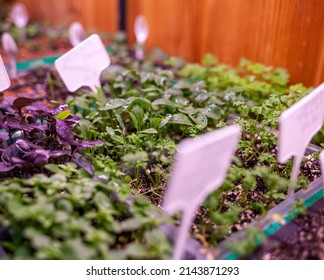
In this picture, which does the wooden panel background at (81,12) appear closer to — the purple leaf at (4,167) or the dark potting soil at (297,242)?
the purple leaf at (4,167)

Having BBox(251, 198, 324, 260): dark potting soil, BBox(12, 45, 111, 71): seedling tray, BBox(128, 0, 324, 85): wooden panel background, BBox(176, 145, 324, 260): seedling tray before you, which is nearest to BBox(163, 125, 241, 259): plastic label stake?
BBox(176, 145, 324, 260): seedling tray

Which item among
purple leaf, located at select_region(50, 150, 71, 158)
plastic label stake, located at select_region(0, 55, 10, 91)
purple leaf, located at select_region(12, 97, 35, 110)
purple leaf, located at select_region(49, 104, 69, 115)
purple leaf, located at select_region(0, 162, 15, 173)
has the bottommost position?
purple leaf, located at select_region(0, 162, 15, 173)

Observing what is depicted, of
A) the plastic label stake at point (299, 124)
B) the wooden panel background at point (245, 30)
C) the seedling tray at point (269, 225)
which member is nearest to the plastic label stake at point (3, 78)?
the seedling tray at point (269, 225)

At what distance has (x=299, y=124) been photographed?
3.31 ft

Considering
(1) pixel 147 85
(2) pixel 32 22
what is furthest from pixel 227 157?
(2) pixel 32 22

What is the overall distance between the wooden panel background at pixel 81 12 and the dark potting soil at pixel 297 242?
2012mm

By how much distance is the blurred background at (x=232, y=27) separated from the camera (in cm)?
166

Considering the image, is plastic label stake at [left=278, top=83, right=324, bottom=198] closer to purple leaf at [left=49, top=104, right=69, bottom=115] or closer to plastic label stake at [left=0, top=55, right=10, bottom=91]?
purple leaf at [left=49, top=104, right=69, bottom=115]

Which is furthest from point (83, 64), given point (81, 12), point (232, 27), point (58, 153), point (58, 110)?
point (81, 12)

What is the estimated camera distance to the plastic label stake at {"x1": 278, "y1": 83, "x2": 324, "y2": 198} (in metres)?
0.95

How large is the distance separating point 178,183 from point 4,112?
929 mm

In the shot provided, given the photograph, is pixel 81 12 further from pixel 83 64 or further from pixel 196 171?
pixel 196 171

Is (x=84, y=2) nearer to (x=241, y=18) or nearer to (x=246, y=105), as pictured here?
(x=241, y=18)
